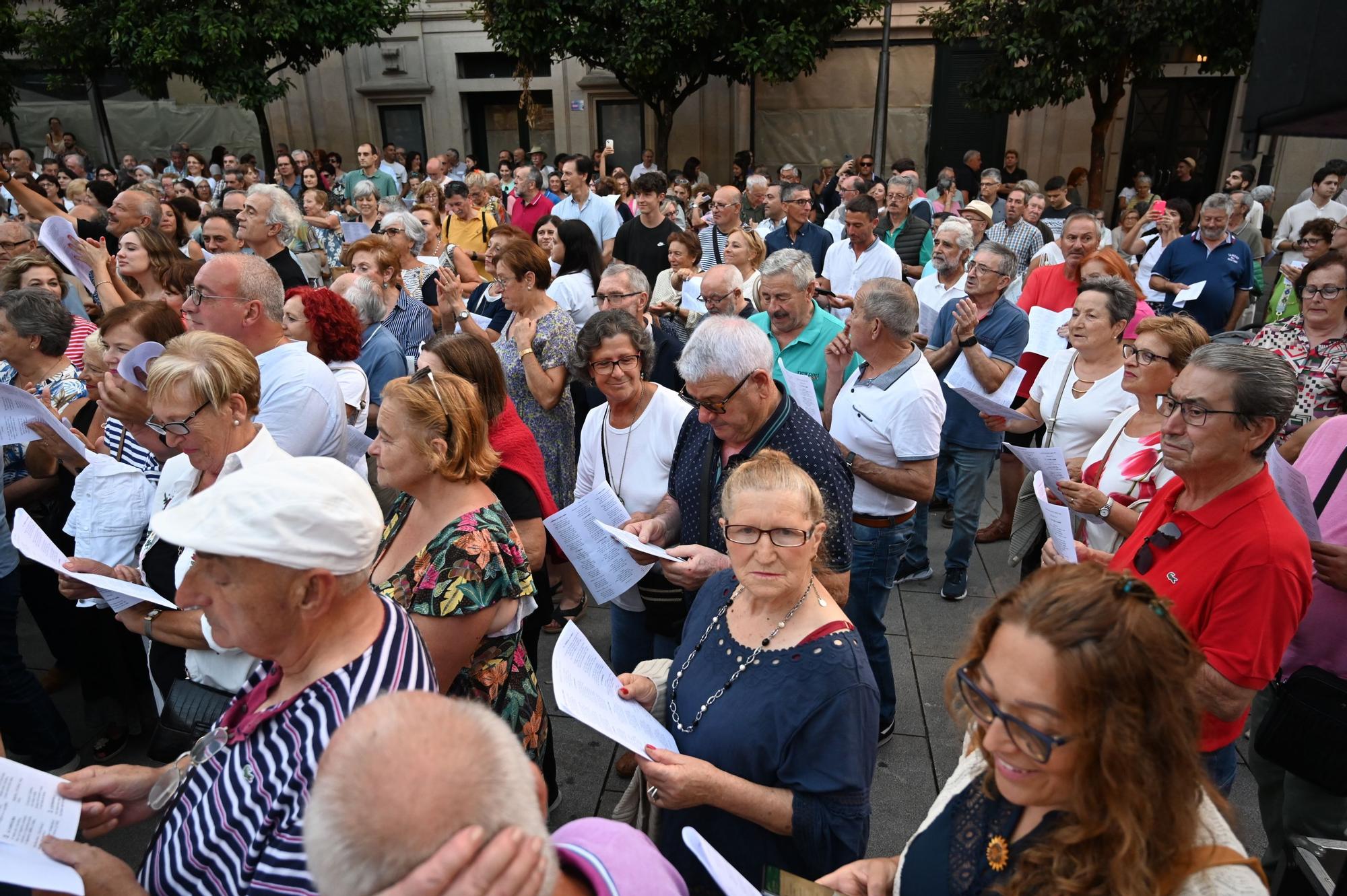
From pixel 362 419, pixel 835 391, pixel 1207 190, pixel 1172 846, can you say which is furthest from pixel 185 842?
pixel 1207 190

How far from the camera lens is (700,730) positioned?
6.83 feet

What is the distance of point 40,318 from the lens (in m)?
3.75

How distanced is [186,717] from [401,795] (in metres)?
1.61

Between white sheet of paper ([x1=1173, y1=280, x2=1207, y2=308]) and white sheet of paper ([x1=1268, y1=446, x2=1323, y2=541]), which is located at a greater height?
white sheet of paper ([x1=1268, y1=446, x2=1323, y2=541])

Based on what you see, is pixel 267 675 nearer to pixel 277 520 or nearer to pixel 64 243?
pixel 277 520

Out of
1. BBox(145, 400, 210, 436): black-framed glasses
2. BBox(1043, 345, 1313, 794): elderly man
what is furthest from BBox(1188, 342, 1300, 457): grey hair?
BBox(145, 400, 210, 436): black-framed glasses

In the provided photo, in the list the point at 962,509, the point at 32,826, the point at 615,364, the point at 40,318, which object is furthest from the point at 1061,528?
the point at 40,318

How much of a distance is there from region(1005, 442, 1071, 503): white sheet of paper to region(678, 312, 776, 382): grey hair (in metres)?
1.10

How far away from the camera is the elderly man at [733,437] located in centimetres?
272

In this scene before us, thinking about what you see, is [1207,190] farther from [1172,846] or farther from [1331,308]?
[1172,846]

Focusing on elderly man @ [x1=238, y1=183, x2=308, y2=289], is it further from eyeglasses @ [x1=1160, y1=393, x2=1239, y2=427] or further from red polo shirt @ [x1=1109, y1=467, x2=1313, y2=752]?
red polo shirt @ [x1=1109, y1=467, x2=1313, y2=752]

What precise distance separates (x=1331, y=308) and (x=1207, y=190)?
58.2 ft

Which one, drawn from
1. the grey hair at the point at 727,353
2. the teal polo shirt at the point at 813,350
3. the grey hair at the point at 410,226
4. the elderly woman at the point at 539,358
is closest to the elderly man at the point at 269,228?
the grey hair at the point at 410,226

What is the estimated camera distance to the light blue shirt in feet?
11.2
